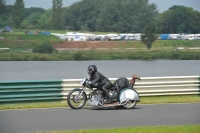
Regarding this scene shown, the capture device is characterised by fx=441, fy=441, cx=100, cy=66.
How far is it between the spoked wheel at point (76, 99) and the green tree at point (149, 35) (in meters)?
5.75

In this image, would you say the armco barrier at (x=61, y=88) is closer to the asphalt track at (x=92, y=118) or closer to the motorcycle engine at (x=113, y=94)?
the asphalt track at (x=92, y=118)

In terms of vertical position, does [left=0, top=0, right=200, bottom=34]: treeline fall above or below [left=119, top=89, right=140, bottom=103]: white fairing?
above

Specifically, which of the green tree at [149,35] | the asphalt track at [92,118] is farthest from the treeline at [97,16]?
the asphalt track at [92,118]

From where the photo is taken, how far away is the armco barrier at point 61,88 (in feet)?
41.7

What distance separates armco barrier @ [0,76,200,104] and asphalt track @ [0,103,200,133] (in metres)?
1.53

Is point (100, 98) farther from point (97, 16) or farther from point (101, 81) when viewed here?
point (97, 16)

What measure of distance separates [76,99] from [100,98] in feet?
2.13

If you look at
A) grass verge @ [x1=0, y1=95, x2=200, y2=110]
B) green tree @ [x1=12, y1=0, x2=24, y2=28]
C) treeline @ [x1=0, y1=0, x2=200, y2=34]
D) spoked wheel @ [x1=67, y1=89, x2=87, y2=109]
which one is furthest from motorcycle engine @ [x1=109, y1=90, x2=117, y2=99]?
treeline @ [x1=0, y1=0, x2=200, y2=34]

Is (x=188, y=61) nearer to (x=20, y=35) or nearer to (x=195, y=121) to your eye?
(x=20, y=35)

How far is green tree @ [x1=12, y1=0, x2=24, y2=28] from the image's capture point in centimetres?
1271

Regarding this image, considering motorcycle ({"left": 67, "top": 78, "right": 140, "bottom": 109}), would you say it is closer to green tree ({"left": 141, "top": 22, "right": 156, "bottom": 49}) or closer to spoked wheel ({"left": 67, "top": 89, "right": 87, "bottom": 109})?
spoked wheel ({"left": 67, "top": 89, "right": 87, "bottom": 109})

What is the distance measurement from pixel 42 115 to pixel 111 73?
43.9ft

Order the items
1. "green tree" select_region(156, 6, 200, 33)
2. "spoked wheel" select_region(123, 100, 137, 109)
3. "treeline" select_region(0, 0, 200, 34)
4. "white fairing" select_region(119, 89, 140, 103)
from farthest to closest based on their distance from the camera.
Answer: "treeline" select_region(0, 0, 200, 34), "spoked wheel" select_region(123, 100, 137, 109), "white fairing" select_region(119, 89, 140, 103), "green tree" select_region(156, 6, 200, 33)

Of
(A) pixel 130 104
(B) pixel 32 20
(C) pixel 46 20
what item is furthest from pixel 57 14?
(A) pixel 130 104
